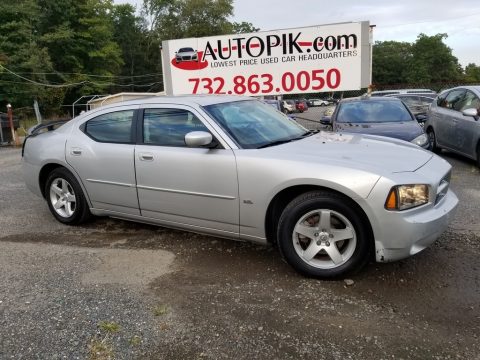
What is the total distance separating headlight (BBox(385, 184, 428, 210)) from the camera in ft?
10.6

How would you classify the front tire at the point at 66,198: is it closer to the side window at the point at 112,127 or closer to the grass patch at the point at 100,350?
the side window at the point at 112,127

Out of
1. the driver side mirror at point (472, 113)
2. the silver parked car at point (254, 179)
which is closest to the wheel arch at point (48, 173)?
the silver parked car at point (254, 179)

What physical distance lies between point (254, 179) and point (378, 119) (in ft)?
15.9

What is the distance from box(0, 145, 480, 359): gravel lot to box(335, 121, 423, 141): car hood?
8.47 feet

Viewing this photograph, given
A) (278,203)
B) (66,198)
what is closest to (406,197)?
(278,203)

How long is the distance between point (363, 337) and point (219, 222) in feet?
5.36

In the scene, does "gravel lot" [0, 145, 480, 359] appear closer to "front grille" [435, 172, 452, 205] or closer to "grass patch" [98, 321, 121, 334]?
"grass patch" [98, 321, 121, 334]

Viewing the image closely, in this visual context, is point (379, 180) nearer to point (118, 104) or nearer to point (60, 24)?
point (118, 104)

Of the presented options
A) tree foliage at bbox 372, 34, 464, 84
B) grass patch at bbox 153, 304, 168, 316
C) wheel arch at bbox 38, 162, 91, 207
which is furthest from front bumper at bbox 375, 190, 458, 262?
tree foliage at bbox 372, 34, 464, 84

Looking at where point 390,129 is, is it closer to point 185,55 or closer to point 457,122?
point 457,122

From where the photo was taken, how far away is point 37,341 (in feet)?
9.45

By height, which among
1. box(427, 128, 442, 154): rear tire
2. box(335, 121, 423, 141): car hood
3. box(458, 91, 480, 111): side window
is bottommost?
box(427, 128, 442, 154): rear tire

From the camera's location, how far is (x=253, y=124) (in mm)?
4348

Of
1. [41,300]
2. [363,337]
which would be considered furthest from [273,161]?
[41,300]
